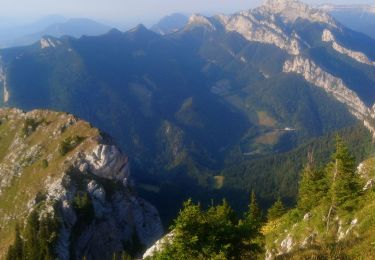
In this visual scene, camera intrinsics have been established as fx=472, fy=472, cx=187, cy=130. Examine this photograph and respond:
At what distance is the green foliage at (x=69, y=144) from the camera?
436 feet

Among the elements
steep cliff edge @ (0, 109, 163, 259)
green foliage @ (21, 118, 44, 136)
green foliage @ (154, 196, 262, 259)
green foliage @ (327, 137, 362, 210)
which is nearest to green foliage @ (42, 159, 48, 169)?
steep cliff edge @ (0, 109, 163, 259)

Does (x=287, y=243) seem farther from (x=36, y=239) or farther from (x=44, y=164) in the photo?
(x=44, y=164)

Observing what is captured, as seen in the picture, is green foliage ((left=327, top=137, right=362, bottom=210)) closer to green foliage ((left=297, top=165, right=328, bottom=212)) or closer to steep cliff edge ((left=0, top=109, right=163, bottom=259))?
green foliage ((left=297, top=165, right=328, bottom=212))

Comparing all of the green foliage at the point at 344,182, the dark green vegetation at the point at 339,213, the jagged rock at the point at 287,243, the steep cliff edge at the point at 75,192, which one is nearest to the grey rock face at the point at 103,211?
the steep cliff edge at the point at 75,192

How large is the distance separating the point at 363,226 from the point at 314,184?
93.7 feet

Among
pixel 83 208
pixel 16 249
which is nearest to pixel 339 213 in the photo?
pixel 83 208

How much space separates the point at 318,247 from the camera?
31000mm

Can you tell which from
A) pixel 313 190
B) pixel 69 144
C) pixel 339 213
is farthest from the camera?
pixel 69 144

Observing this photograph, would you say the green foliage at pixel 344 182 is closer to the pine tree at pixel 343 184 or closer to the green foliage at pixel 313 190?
the pine tree at pixel 343 184

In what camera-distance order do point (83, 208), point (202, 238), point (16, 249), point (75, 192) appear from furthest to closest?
point (75, 192)
point (83, 208)
point (16, 249)
point (202, 238)

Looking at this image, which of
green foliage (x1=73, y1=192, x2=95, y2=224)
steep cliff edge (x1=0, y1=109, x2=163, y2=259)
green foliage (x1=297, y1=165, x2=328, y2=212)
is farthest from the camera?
green foliage (x1=73, y1=192, x2=95, y2=224)

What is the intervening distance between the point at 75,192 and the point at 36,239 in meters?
17.1

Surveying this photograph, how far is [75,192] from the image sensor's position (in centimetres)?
12038

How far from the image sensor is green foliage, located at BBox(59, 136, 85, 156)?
13288cm
